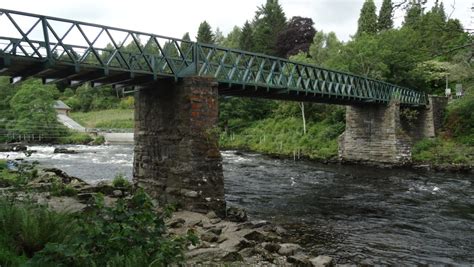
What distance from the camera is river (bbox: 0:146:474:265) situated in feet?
40.5

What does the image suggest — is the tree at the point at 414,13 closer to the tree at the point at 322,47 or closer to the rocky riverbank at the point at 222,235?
the rocky riverbank at the point at 222,235

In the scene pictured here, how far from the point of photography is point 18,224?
698cm

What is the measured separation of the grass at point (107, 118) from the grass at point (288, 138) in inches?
1284

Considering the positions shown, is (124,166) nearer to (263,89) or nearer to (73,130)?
(263,89)

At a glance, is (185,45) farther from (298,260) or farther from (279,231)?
(298,260)

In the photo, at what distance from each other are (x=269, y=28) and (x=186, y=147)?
66.5m

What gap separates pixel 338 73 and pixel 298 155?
13178 millimetres

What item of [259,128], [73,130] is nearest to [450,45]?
[259,128]

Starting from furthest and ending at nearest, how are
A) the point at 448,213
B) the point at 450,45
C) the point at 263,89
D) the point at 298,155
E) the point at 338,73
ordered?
the point at 298,155 < the point at 338,73 < the point at 263,89 < the point at 448,213 < the point at 450,45

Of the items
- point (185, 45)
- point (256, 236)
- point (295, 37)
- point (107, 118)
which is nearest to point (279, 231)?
point (256, 236)

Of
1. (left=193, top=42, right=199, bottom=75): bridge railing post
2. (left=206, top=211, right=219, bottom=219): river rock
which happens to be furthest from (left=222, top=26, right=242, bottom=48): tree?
(left=206, top=211, right=219, bottom=219): river rock

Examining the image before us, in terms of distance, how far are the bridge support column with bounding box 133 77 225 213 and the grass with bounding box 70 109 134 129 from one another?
65808 millimetres

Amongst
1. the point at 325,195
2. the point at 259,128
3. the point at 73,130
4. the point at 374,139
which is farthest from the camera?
the point at 73,130

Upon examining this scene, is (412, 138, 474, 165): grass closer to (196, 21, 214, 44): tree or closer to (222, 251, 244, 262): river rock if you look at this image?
(222, 251, 244, 262): river rock
